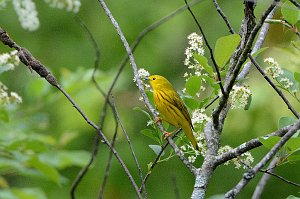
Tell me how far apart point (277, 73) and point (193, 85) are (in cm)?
24

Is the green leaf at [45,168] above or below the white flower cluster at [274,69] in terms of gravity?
below

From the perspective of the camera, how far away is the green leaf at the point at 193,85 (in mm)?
2186

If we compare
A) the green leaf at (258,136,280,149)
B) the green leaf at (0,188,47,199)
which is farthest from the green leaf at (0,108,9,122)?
the green leaf at (258,136,280,149)

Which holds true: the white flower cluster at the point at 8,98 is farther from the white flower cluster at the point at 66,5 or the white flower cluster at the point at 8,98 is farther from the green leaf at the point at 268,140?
the green leaf at the point at 268,140

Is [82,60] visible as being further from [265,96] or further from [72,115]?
[265,96]

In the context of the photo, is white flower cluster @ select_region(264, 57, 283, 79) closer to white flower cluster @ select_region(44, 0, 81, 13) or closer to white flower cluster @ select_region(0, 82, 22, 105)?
white flower cluster @ select_region(44, 0, 81, 13)

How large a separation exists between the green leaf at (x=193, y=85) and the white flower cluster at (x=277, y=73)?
202 mm

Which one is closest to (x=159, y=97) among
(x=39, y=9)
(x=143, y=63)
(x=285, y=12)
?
(x=285, y=12)

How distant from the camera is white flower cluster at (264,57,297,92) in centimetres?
221

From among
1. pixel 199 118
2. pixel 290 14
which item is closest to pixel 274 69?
pixel 290 14

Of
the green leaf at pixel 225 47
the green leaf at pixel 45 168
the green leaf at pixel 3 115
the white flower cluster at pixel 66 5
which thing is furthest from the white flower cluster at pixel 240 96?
the green leaf at pixel 45 168

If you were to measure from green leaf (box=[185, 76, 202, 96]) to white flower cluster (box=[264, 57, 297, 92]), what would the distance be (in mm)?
202

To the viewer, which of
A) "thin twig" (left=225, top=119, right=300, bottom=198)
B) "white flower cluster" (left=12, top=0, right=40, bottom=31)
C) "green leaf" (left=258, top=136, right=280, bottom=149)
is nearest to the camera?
"thin twig" (left=225, top=119, right=300, bottom=198)

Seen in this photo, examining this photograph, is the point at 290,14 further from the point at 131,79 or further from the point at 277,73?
the point at 131,79
